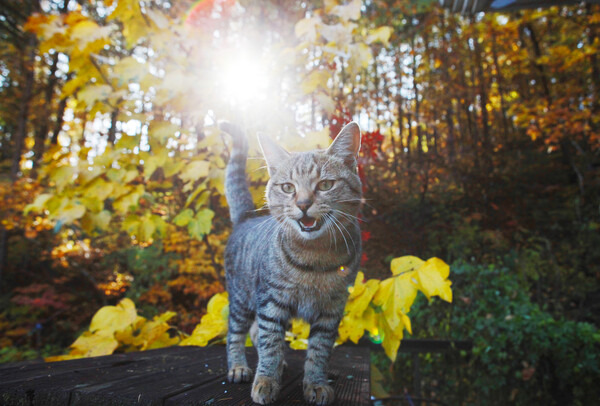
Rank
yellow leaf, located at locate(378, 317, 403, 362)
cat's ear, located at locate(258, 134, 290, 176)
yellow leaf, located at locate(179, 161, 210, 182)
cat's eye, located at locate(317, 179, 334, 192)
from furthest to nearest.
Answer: yellow leaf, located at locate(179, 161, 210, 182) < yellow leaf, located at locate(378, 317, 403, 362) < cat's ear, located at locate(258, 134, 290, 176) < cat's eye, located at locate(317, 179, 334, 192)

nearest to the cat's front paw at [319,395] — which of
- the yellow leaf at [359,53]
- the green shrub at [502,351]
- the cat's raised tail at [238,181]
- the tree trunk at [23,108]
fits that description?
the cat's raised tail at [238,181]

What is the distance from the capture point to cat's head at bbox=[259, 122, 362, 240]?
143 cm

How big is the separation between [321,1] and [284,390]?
128 inches

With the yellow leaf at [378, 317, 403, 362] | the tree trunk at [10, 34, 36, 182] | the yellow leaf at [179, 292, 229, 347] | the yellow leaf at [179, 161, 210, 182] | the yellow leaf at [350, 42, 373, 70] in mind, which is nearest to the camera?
the yellow leaf at [378, 317, 403, 362]

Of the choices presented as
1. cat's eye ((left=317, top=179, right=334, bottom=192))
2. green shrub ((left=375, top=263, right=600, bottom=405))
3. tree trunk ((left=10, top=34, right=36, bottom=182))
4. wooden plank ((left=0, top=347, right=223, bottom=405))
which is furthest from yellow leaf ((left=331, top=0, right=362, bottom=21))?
tree trunk ((left=10, top=34, right=36, bottom=182))

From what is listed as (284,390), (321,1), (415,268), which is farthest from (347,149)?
(321,1)

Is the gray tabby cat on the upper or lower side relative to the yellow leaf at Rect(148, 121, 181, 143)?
lower

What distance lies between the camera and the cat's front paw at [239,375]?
159cm

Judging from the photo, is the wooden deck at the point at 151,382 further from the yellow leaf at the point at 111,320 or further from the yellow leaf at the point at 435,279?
the yellow leaf at the point at 435,279

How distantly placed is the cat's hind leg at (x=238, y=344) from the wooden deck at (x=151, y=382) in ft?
0.19

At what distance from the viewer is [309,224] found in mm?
1433

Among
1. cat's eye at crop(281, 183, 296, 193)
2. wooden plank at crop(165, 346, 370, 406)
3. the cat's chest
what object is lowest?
wooden plank at crop(165, 346, 370, 406)

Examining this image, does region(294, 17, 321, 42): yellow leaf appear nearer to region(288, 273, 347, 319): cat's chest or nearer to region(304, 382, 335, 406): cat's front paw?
region(288, 273, 347, 319): cat's chest

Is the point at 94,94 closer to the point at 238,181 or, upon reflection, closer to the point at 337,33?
the point at 238,181
